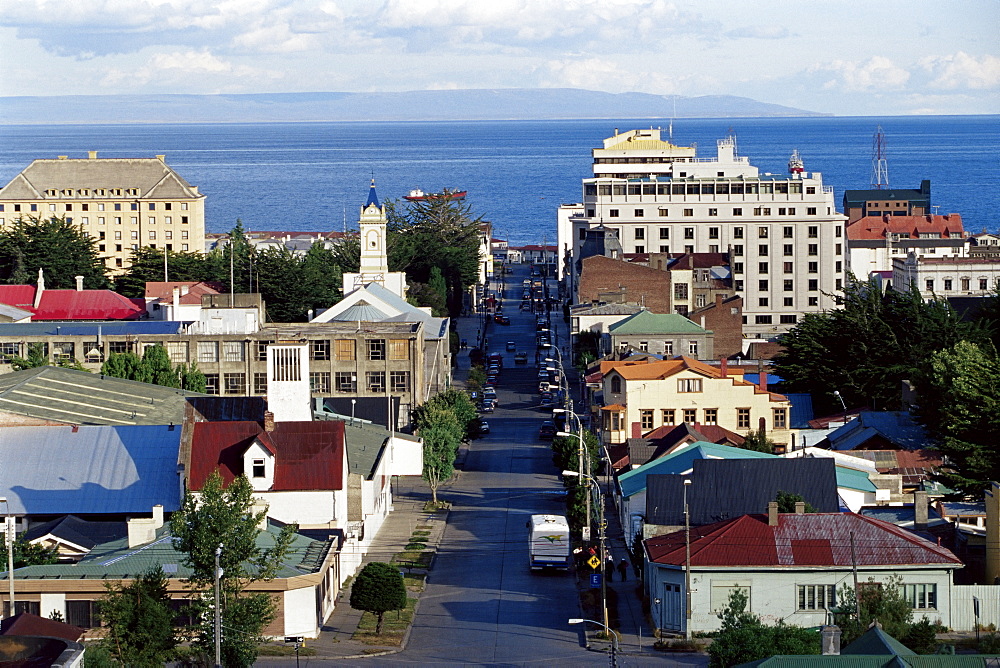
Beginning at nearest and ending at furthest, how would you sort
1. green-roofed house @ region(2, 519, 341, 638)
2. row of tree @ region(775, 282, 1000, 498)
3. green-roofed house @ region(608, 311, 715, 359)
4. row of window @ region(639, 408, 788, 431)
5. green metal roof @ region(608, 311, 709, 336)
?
green-roofed house @ region(2, 519, 341, 638)
row of tree @ region(775, 282, 1000, 498)
row of window @ region(639, 408, 788, 431)
green-roofed house @ region(608, 311, 715, 359)
green metal roof @ region(608, 311, 709, 336)

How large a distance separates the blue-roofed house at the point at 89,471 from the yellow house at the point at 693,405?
21605 millimetres

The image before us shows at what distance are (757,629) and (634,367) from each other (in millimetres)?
39503

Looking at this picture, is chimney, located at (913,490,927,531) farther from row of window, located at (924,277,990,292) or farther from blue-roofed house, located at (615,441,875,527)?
row of window, located at (924,277,990,292)

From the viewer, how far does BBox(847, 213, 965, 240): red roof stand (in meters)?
170

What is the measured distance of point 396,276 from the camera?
11262 cm

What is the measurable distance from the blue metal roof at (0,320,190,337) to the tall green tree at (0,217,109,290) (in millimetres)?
33856

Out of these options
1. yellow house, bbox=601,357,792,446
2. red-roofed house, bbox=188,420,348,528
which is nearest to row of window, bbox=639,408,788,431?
yellow house, bbox=601,357,792,446

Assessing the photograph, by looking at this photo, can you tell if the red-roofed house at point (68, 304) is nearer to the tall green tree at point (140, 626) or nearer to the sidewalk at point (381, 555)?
the sidewalk at point (381, 555)

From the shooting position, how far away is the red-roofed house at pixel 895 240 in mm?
143125

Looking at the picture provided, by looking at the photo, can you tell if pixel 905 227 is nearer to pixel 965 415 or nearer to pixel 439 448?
pixel 439 448

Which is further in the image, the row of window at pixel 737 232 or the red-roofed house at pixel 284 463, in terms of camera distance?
the row of window at pixel 737 232

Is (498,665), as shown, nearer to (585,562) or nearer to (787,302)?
(585,562)

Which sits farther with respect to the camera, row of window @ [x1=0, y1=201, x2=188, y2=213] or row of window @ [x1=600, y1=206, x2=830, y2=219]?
row of window @ [x1=0, y1=201, x2=188, y2=213]

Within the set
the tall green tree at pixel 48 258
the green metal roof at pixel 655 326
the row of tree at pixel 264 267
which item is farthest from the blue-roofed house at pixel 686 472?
the tall green tree at pixel 48 258
